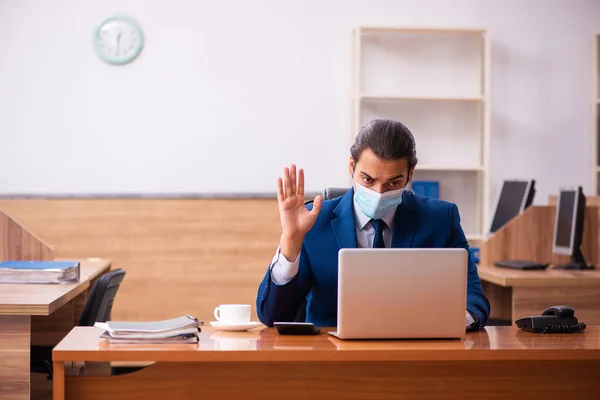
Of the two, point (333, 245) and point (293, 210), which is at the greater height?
point (293, 210)

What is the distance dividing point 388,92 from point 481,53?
71 cm

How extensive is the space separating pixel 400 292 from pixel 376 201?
1.59 ft

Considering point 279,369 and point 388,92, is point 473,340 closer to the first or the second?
point 279,369

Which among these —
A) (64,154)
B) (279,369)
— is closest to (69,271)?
(279,369)

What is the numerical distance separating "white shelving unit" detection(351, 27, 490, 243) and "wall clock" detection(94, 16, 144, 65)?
1501mm

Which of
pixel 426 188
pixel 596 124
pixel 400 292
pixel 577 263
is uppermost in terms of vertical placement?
pixel 596 124

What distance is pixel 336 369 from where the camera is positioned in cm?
217

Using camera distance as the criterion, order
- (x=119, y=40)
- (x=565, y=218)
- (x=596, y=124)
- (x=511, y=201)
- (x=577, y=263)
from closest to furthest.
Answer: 1. (x=577, y=263)
2. (x=565, y=218)
3. (x=511, y=201)
4. (x=119, y=40)
5. (x=596, y=124)

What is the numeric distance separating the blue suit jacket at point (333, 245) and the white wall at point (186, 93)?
127 inches

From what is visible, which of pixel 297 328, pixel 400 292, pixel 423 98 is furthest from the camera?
pixel 423 98

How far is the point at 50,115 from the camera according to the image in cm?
583

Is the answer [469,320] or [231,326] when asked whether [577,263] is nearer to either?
[469,320]

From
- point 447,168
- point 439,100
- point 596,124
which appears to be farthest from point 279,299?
point 596,124

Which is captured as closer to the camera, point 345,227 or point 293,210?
point 293,210
